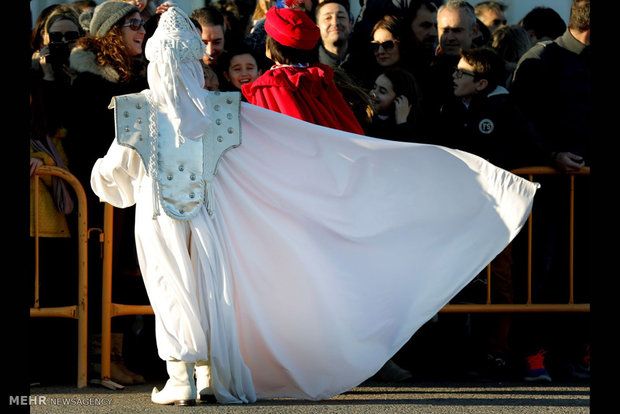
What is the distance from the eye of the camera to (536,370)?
8008 millimetres

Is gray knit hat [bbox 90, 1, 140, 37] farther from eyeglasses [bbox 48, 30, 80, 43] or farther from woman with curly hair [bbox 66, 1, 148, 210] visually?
eyeglasses [bbox 48, 30, 80, 43]

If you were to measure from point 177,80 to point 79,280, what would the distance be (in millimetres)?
1616

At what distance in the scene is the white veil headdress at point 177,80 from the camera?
677cm

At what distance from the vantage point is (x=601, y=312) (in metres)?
7.63

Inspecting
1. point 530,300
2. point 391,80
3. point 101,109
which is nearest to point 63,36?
point 101,109

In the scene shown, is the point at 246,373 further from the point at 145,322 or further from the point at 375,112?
the point at 375,112

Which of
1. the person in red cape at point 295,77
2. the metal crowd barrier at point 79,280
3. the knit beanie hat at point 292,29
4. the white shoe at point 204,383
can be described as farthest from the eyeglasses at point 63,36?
the white shoe at point 204,383

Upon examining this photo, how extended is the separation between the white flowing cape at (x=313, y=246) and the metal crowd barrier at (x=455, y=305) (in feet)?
2.42

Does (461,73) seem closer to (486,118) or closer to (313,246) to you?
(486,118)

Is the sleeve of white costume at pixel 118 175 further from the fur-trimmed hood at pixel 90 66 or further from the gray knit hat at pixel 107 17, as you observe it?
the gray knit hat at pixel 107 17

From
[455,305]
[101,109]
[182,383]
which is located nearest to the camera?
[182,383]

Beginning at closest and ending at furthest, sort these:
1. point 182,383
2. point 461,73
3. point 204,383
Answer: point 182,383, point 204,383, point 461,73

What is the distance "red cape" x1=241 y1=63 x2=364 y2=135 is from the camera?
7.56 metres

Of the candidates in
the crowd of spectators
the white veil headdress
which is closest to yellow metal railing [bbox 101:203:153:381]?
the crowd of spectators
